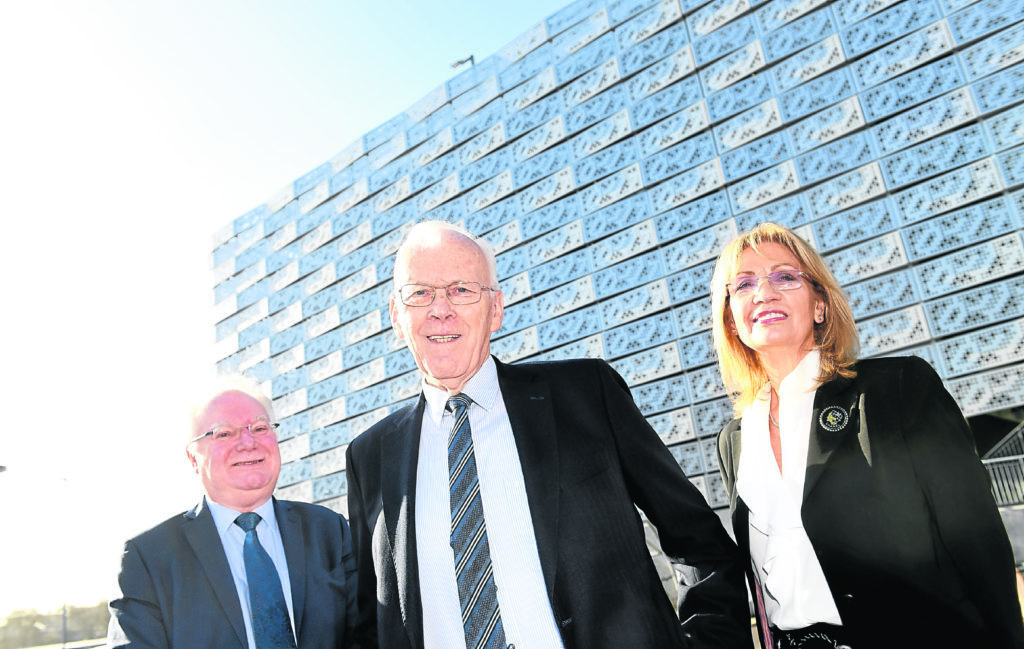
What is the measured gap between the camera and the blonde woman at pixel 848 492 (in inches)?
64.7

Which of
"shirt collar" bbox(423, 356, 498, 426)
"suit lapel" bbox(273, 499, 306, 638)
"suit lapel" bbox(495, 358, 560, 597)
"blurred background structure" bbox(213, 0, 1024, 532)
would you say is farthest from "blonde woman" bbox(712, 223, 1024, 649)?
"blurred background structure" bbox(213, 0, 1024, 532)

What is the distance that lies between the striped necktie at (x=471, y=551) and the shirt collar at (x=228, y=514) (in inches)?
40.1

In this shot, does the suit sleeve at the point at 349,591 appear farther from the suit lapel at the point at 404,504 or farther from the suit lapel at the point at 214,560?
the suit lapel at the point at 404,504

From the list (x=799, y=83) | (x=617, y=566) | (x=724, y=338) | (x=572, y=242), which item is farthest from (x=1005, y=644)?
(x=572, y=242)

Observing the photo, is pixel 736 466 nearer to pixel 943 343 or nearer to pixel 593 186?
pixel 943 343

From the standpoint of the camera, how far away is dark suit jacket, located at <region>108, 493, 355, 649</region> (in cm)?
201

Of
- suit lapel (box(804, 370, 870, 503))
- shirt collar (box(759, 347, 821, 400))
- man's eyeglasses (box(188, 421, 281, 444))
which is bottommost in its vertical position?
suit lapel (box(804, 370, 870, 503))

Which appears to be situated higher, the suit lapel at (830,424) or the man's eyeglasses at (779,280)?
the man's eyeglasses at (779,280)

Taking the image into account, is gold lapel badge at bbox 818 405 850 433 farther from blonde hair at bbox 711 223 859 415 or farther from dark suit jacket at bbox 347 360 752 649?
dark suit jacket at bbox 347 360 752 649

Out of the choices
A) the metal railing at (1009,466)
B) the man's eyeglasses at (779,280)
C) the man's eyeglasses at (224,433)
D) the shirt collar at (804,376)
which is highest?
the man's eyeglasses at (779,280)

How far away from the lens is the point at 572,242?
15312 mm

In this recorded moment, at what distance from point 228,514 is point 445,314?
3.82ft

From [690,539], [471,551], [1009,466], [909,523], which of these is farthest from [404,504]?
[1009,466]

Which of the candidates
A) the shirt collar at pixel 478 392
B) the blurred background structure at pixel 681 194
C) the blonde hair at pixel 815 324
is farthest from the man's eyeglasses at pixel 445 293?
the blurred background structure at pixel 681 194
